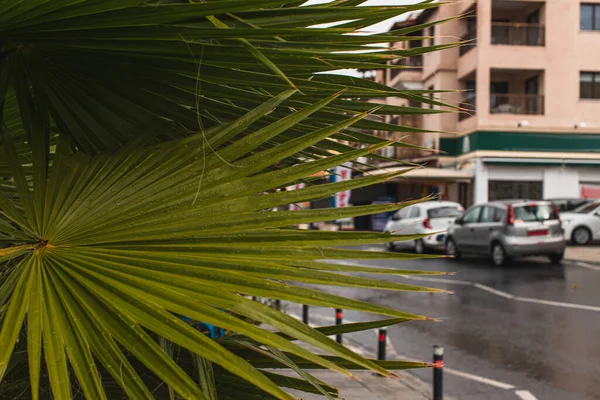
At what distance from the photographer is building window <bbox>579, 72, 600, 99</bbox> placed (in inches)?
1034

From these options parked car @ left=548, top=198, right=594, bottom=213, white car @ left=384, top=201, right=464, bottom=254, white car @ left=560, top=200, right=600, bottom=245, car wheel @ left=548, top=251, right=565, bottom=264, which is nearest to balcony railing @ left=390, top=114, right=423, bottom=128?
parked car @ left=548, top=198, right=594, bottom=213

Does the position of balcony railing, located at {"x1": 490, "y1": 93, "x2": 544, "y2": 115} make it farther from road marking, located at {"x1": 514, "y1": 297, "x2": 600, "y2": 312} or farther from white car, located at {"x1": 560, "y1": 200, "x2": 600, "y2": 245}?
road marking, located at {"x1": 514, "y1": 297, "x2": 600, "y2": 312}

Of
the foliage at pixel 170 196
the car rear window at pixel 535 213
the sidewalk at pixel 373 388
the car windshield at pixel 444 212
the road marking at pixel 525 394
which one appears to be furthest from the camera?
the car windshield at pixel 444 212

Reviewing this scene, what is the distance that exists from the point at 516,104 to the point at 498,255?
1385cm

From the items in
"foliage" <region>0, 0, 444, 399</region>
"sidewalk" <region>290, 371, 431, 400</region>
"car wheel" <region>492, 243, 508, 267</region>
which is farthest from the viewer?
"car wheel" <region>492, 243, 508, 267</region>

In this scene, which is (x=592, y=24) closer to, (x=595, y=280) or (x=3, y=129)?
(x=595, y=280)

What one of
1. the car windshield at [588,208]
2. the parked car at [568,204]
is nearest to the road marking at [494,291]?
the car windshield at [588,208]

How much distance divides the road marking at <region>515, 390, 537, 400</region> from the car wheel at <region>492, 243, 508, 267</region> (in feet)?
32.4

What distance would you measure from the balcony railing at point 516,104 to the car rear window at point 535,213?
12.7 metres

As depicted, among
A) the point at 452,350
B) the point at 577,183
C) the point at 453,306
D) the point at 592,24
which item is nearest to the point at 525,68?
the point at 592,24

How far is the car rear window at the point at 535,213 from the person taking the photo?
14.9 meters

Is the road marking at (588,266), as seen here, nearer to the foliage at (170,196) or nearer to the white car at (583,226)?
the white car at (583,226)

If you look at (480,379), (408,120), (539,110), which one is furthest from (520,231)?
(408,120)

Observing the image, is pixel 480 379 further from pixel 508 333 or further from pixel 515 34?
pixel 515 34
